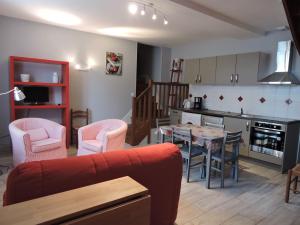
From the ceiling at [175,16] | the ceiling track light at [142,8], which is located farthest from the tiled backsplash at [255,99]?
the ceiling track light at [142,8]

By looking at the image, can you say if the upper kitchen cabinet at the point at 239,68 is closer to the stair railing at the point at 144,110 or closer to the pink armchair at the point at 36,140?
the stair railing at the point at 144,110

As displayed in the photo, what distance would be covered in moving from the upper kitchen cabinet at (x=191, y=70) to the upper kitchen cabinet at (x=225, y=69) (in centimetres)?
60

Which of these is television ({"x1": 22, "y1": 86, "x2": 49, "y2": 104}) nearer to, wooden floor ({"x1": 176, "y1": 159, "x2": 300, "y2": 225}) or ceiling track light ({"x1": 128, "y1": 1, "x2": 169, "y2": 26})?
ceiling track light ({"x1": 128, "y1": 1, "x2": 169, "y2": 26})

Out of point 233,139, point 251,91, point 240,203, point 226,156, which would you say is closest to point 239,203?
point 240,203

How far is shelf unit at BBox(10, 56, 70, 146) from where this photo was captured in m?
4.16

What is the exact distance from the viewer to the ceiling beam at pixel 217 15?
3.02 m

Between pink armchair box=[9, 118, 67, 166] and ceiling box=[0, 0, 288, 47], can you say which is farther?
pink armchair box=[9, 118, 67, 166]

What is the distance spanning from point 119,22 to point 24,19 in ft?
6.13

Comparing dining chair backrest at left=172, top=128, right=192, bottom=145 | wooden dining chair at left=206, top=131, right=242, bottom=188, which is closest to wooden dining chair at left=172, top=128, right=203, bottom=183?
dining chair backrest at left=172, top=128, right=192, bottom=145

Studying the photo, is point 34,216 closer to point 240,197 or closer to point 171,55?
point 240,197

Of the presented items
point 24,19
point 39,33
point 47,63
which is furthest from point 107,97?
point 24,19

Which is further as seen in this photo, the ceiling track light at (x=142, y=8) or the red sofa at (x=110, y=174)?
the ceiling track light at (x=142, y=8)

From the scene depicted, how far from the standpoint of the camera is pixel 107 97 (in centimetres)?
564

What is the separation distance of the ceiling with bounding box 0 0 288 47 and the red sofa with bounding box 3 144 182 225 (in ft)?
6.91
